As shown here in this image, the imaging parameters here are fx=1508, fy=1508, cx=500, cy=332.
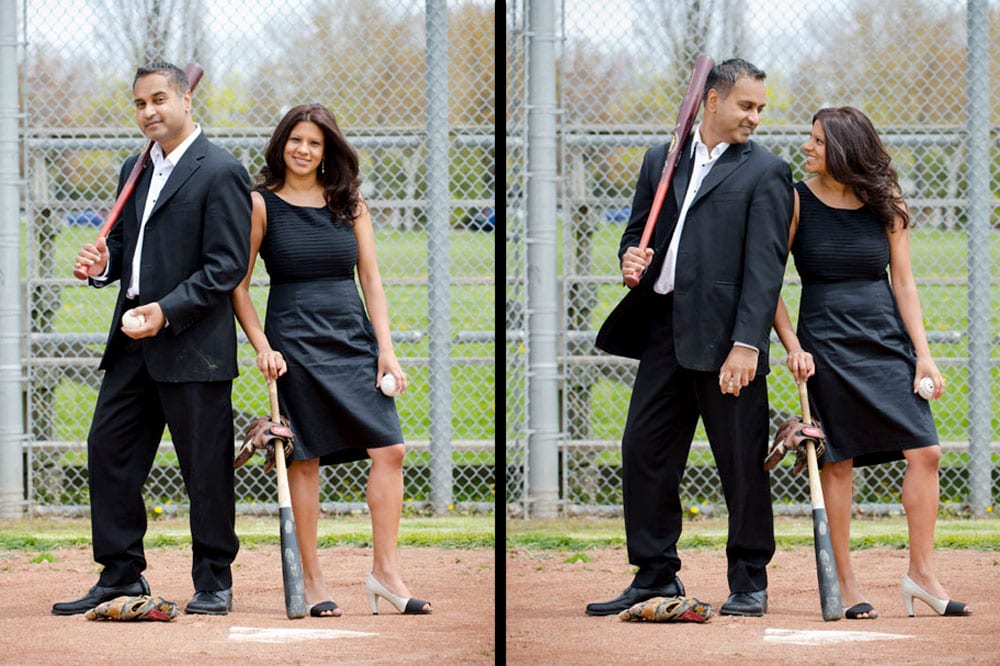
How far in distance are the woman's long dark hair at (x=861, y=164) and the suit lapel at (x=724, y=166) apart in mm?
223

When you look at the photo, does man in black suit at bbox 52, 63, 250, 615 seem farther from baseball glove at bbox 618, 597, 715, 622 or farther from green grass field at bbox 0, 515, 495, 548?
green grass field at bbox 0, 515, 495, 548

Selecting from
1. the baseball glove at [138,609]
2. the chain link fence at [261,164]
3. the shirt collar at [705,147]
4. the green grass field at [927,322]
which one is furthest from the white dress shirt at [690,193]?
the green grass field at [927,322]

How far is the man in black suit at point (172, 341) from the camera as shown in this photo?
3.93 metres

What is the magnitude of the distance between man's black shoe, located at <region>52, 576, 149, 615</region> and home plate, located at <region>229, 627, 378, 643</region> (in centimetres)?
39

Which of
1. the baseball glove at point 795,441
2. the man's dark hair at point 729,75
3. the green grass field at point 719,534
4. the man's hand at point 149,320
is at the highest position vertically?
the man's dark hair at point 729,75

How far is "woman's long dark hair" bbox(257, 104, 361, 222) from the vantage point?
3.93 meters

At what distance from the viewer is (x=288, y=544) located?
12.6 feet

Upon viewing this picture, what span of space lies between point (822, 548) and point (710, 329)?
631mm

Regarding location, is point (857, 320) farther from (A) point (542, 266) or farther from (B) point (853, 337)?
(A) point (542, 266)

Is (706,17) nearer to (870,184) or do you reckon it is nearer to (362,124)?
→ (362,124)

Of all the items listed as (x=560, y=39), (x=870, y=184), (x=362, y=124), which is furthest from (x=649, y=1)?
(x=870, y=184)

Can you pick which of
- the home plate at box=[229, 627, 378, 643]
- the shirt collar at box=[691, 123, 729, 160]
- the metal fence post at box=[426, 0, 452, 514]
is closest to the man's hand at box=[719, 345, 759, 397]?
the shirt collar at box=[691, 123, 729, 160]

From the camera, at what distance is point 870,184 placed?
3922 mm

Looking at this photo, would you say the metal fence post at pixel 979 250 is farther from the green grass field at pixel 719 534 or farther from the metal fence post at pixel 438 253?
the metal fence post at pixel 438 253
